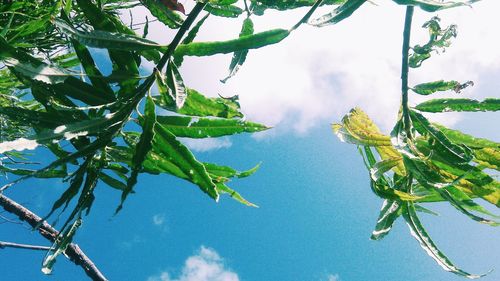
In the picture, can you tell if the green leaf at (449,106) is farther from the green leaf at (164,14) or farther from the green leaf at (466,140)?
the green leaf at (164,14)

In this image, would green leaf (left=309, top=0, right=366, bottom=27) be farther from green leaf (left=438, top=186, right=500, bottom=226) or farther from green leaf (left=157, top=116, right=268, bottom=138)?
green leaf (left=438, top=186, right=500, bottom=226)

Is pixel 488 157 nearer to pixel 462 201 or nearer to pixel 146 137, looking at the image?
pixel 462 201

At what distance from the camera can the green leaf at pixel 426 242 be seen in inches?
29.7

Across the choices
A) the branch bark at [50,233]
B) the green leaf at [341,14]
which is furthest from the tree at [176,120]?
the branch bark at [50,233]

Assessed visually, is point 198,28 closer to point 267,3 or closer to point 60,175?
point 267,3

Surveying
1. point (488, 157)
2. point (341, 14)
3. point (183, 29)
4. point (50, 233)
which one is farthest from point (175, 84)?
point (50, 233)

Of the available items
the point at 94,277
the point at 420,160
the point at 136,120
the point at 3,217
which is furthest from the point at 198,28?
the point at 3,217

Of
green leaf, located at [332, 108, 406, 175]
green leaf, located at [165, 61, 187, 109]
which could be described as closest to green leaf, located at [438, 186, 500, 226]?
green leaf, located at [332, 108, 406, 175]

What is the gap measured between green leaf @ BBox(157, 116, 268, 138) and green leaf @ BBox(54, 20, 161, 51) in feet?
0.46

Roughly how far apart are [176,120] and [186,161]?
3.2 inches

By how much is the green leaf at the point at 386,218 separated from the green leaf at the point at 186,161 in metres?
0.36

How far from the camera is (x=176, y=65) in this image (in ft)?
2.04

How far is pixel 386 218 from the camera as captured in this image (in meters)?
0.89

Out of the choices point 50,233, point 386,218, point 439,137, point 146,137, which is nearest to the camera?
point 146,137
